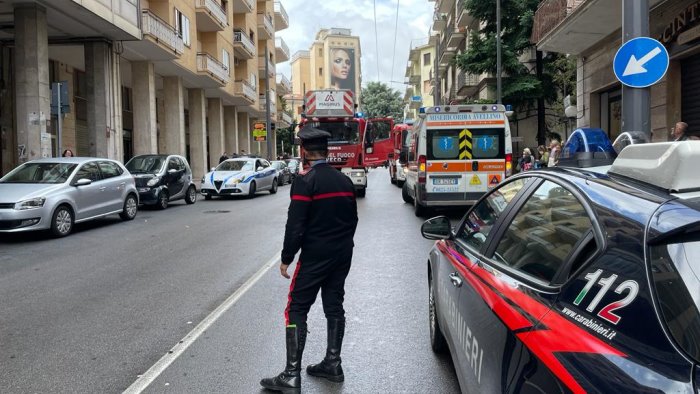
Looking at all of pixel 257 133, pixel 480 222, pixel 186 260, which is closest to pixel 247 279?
pixel 186 260

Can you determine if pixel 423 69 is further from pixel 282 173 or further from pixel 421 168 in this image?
pixel 421 168

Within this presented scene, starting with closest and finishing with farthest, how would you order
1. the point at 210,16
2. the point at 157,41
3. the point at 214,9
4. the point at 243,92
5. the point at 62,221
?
the point at 62,221
the point at 157,41
the point at 210,16
the point at 214,9
the point at 243,92

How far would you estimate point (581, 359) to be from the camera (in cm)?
164

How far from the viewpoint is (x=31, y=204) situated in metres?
10.6

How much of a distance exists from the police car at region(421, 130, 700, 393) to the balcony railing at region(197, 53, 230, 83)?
27.5 m

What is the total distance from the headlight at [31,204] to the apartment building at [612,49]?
11880mm

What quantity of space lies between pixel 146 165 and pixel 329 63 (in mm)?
109940

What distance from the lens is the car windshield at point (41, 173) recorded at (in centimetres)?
1172

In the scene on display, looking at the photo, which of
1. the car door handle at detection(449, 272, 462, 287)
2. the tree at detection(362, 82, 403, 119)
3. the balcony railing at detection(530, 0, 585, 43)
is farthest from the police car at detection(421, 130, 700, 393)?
the tree at detection(362, 82, 403, 119)

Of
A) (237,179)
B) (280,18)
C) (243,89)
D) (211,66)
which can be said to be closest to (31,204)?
(237,179)

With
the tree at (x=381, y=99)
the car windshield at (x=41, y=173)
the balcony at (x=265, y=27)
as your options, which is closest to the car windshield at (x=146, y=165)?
the car windshield at (x=41, y=173)

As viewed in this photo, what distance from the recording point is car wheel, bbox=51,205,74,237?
10.9 meters

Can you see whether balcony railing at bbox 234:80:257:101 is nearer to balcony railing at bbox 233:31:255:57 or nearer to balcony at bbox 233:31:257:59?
balcony at bbox 233:31:257:59

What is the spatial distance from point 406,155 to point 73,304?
469 inches
